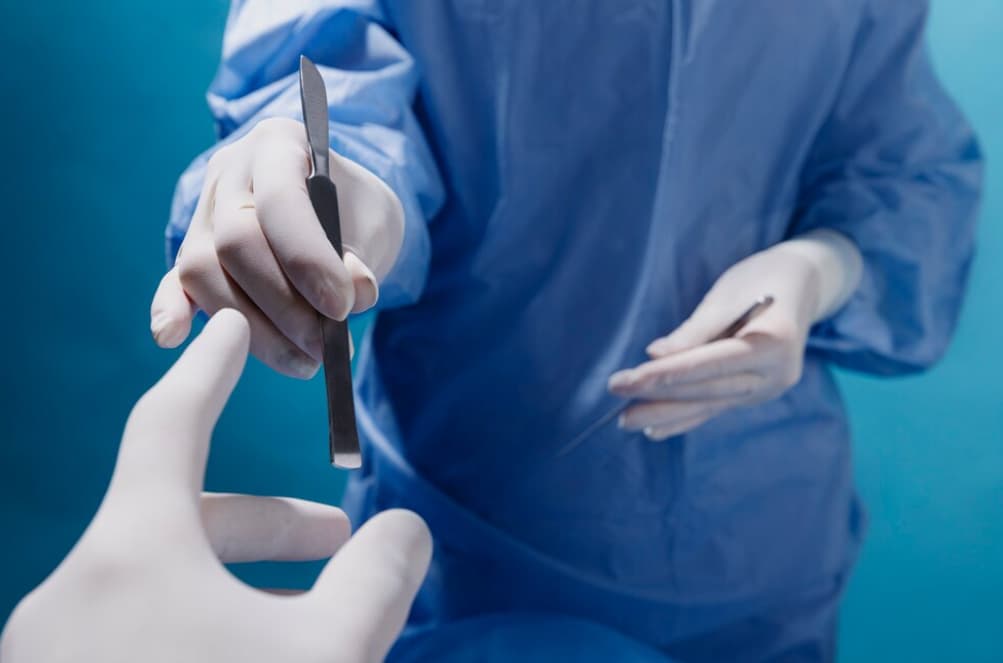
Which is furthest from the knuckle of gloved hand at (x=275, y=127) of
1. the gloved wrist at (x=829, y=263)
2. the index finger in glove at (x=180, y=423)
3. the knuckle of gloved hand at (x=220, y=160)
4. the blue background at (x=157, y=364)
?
the blue background at (x=157, y=364)

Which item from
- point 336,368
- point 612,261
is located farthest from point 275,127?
point 612,261

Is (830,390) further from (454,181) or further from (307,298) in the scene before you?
(307,298)

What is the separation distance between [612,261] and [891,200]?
267 mm

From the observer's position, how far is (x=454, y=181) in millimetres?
792

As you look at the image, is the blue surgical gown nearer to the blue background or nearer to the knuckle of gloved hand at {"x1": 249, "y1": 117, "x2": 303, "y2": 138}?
the knuckle of gloved hand at {"x1": 249, "y1": 117, "x2": 303, "y2": 138}

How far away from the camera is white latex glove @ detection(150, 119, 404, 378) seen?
493 millimetres

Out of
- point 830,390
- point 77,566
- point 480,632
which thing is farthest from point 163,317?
point 830,390

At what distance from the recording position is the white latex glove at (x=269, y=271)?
49cm

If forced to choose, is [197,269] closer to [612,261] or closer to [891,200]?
[612,261]

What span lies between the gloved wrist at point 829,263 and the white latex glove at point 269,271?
1.39 feet

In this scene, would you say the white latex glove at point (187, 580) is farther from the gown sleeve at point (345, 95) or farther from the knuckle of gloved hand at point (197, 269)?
the gown sleeve at point (345, 95)

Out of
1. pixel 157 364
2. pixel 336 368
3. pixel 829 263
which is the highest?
pixel 336 368

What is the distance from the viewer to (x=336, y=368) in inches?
18.9

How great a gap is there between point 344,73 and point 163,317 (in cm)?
28
